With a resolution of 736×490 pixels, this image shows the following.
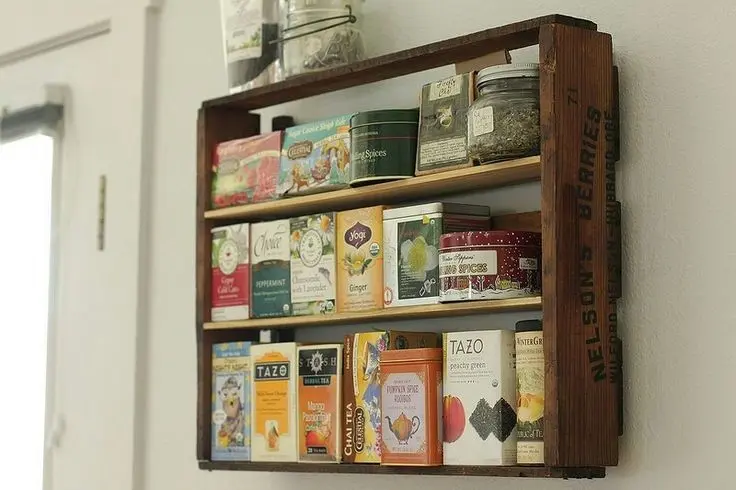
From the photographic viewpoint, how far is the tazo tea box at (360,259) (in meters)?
1.88

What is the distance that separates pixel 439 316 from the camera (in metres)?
1.89

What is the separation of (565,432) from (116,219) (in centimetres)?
124

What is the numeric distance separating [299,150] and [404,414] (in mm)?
480

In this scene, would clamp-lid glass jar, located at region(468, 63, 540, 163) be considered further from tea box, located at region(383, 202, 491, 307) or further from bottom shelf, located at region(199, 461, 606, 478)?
bottom shelf, located at region(199, 461, 606, 478)

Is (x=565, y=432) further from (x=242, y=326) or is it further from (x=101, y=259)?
(x=101, y=259)

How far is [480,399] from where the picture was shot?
170 centimetres

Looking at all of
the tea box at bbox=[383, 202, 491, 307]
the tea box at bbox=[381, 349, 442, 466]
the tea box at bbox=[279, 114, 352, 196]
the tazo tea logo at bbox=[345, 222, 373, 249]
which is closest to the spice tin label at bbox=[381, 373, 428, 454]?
the tea box at bbox=[381, 349, 442, 466]

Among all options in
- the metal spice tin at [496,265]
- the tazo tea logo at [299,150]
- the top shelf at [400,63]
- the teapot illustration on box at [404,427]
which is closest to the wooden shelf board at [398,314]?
the metal spice tin at [496,265]

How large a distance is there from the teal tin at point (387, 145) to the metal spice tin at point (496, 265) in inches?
7.5

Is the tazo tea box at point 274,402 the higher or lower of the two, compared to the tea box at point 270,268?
lower

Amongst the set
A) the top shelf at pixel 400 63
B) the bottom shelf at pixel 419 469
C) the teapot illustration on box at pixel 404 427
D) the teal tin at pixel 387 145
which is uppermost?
the top shelf at pixel 400 63

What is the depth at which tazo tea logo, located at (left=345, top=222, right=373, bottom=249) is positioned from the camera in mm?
1900

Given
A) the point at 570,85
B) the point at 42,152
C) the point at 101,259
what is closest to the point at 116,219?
the point at 101,259

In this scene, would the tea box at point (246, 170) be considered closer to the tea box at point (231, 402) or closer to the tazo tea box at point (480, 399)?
the tea box at point (231, 402)
